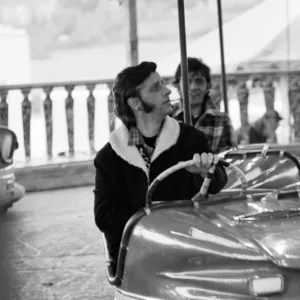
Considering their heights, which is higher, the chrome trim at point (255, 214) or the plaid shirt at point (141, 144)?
the plaid shirt at point (141, 144)

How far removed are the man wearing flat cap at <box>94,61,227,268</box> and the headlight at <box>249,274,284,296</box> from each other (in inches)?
20.4

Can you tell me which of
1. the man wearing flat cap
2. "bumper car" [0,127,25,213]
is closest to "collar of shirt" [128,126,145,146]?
the man wearing flat cap

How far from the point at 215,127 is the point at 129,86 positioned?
1.13m

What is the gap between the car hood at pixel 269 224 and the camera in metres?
1.79

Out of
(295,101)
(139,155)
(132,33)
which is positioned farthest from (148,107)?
(295,101)

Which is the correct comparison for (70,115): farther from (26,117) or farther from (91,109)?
(26,117)

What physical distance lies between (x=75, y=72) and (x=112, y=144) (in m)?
4.85

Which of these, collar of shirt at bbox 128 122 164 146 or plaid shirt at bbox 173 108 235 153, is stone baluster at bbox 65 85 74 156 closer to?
plaid shirt at bbox 173 108 235 153

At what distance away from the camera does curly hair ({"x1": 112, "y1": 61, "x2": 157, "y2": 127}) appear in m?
2.42

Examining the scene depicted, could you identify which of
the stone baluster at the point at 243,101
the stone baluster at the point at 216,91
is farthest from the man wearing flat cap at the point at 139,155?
the stone baluster at the point at 243,101

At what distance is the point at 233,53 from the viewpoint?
7.53 metres

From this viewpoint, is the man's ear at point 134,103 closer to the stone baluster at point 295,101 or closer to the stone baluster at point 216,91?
the stone baluster at point 216,91

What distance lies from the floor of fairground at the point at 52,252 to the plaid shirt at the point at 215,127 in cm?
76

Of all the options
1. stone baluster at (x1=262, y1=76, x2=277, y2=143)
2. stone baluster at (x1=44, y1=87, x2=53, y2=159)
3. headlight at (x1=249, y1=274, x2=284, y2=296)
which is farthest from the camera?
stone baluster at (x1=262, y1=76, x2=277, y2=143)
